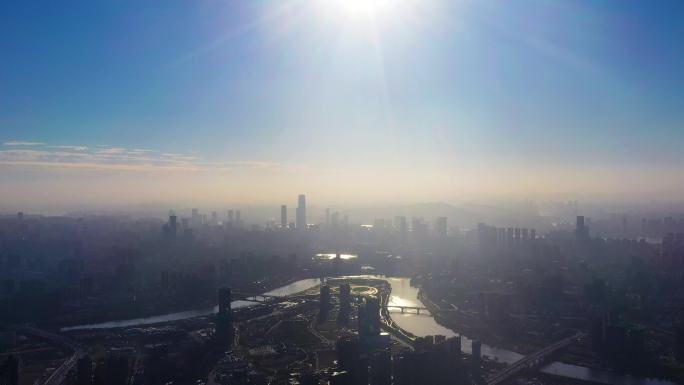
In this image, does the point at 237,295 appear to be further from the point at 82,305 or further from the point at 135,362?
the point at 135,362

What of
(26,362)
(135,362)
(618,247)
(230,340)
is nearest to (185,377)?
(135,362)

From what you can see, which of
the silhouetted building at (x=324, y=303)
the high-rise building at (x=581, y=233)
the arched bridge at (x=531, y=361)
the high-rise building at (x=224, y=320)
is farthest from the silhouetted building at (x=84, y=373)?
the high-rise building at (x=581, y=233)

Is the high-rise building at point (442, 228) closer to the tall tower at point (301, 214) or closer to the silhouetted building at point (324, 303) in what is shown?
the tall tower at point (301, 214)

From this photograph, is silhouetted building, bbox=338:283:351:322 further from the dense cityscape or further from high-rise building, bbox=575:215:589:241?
high-rise building, bbox=575:215:589:241

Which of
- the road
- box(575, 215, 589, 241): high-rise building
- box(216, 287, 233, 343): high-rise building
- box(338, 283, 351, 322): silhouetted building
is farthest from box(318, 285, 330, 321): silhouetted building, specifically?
box(575, 215, 589, 241): high-rise building

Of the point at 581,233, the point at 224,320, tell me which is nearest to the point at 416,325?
the point at 224,320

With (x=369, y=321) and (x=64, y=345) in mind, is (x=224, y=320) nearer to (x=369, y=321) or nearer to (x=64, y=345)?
(x=64, y=345)
